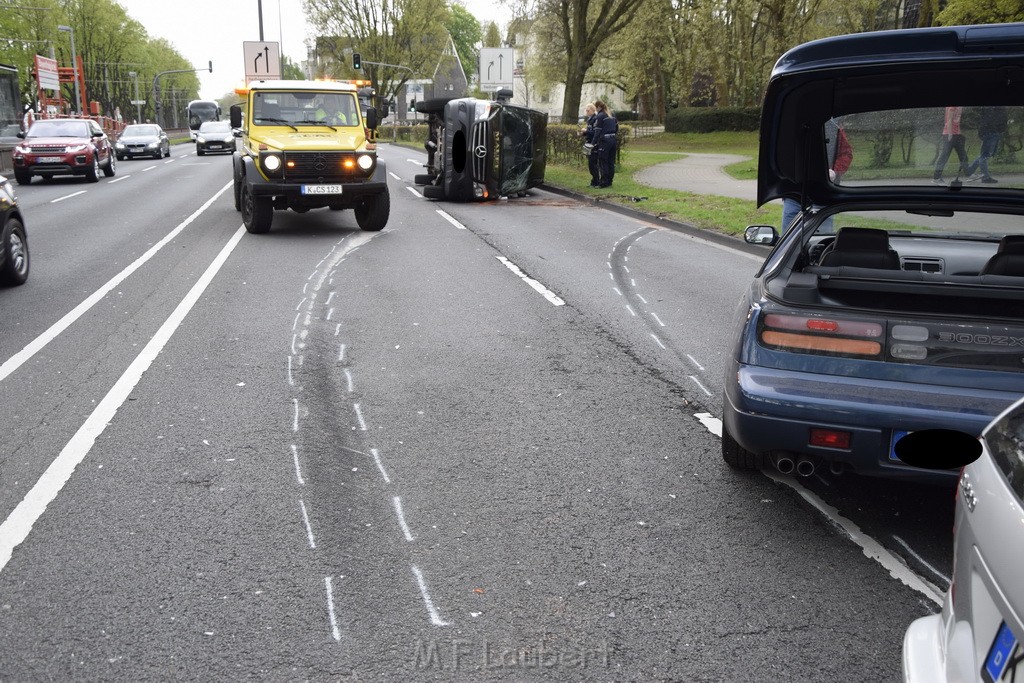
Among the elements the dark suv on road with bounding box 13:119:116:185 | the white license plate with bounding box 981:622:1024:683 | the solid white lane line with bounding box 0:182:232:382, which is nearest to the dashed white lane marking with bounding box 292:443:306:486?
the solid white lane line with bounding box 0:182:232:382

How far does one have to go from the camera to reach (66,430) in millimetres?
5328

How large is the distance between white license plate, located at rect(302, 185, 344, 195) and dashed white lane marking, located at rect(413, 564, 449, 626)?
10570 mm

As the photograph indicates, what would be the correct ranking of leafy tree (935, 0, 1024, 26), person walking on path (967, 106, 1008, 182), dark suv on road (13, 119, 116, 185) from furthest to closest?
dark suv on road (13, 119, 116, 185) < leafy tree (935, 0, 1024, 26) < person walking on path (967, 106, 1008, 182)

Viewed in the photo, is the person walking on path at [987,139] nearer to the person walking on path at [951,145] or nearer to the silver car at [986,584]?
the person walking on path at [951,145]

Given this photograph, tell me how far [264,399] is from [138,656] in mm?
2918

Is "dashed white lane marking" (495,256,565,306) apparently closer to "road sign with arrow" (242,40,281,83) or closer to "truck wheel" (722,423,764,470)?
"truck wheel" (722,423,764,470)

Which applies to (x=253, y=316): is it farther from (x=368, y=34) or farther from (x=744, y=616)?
(x=368, y=34)

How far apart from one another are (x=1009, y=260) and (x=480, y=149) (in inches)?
643

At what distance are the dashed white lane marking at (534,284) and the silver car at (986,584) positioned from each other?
22.9 ft

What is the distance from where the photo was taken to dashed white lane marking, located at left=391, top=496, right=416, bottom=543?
4012 millimetres

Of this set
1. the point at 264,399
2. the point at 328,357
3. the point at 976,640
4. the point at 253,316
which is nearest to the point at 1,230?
the point at 253,316

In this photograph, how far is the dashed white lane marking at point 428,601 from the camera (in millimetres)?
3322

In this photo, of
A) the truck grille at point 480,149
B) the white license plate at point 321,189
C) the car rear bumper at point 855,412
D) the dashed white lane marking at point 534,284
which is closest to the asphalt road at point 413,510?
the car rear bumper at point 855,412

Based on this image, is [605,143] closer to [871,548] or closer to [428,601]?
[871,548]
